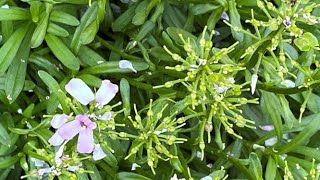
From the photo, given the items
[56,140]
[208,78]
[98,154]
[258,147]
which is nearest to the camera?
[208,78]

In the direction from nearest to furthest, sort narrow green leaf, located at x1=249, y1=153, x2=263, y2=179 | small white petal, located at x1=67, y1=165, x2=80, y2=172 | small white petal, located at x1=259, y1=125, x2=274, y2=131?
1. small white petal, located at x1=67, y1=165, x2=80, y2=172
2. narrow green leaf, located at x1=249, y1=153, x2=263, y2=179
3. small white petal, located at x1=259, y1=125, x2=274, y2=131

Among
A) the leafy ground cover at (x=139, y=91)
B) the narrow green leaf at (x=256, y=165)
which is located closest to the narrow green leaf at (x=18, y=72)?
the leafy ground cover at (x=139, y=91)

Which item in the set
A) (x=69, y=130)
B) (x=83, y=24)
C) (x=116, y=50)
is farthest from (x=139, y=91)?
(x=69, y=130)

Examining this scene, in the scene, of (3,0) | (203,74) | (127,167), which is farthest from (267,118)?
(3,0)

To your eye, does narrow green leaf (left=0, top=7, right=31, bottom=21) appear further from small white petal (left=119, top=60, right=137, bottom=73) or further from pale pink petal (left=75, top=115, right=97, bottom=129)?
pale pink petal (left=75, top=115, right=97, bottom=129)

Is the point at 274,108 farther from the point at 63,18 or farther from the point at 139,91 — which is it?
the point at 63,18

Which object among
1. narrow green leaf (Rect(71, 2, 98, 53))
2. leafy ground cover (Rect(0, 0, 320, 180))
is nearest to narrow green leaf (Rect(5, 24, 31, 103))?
leafy ground cover (Rect(0, 0, 320, 180))

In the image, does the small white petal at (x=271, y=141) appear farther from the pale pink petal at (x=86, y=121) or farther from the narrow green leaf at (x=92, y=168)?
the pale pink petal at (x=86, y=121)
